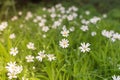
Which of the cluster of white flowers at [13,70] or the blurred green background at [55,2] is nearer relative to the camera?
the cluster of white flowers at [13,70]

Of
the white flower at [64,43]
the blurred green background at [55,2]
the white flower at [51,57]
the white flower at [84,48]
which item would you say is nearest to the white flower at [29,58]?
the white flower at [51,57]

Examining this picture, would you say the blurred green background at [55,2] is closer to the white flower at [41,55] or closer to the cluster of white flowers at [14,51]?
the cluster of white flowers at [14,51]

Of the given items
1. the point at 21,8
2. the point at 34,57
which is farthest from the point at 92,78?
the point at 21,8

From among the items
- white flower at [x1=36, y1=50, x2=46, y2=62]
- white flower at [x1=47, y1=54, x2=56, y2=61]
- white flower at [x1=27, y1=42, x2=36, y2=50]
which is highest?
white flower at [x1=27, y1=42, x2=36, y2=50]

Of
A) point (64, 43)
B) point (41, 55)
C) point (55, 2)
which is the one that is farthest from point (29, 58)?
point (55, 2)

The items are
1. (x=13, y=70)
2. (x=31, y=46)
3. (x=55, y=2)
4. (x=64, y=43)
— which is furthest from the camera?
(x=55, y=2)

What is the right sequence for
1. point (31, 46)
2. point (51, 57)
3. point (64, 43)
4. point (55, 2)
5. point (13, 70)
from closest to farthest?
1. point (13, 70)
2. point (51, 57)
3. point (64, 43)
4. point (31, 46)
5. point (55, 2)

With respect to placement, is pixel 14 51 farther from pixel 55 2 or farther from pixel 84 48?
pixel 55 2

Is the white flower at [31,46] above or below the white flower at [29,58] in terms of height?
above

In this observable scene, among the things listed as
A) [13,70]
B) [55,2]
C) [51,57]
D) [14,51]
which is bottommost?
[13,70]

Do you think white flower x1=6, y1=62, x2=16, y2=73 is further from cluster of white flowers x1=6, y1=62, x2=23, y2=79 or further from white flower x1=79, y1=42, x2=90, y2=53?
white flower x1=79, y1=42, x2=90, y2=53

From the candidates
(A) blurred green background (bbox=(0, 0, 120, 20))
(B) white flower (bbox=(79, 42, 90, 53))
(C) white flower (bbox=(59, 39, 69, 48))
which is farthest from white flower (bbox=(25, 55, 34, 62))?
Answer: (A) blurred green background (bbox=(0, 0, 120, 20))
